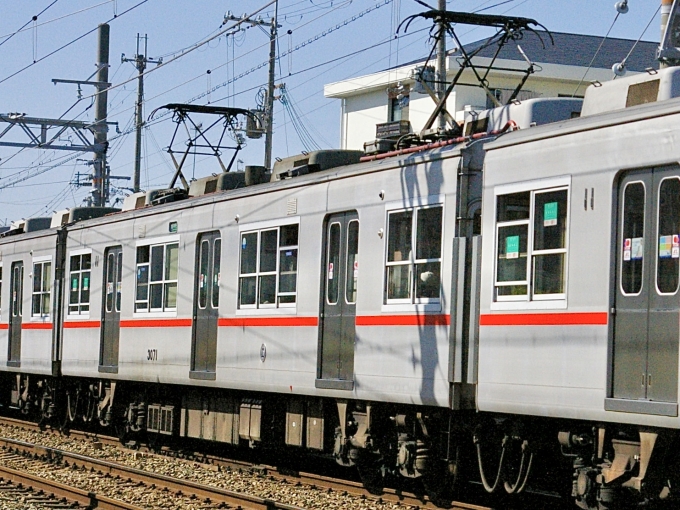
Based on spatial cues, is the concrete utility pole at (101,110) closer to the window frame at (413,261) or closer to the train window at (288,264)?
the train window at (288,264)

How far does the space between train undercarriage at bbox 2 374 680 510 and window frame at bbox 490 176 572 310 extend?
104 centimetres

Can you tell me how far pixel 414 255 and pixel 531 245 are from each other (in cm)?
205

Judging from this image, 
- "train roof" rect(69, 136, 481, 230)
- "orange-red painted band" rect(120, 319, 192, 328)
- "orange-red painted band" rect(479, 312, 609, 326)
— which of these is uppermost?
"train roof" rect(69, 136, 481, 230)

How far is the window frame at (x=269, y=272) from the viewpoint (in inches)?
577

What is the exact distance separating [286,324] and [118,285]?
5.53 metres

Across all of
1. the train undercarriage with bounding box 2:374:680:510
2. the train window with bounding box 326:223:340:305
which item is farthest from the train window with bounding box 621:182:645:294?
the train window with bounding box 326:223:340:305

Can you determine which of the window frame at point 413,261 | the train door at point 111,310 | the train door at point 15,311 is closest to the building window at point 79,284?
the train door at point 111,310

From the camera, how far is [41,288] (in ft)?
74.4

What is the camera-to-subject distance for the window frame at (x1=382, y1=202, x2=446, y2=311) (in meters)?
12.0

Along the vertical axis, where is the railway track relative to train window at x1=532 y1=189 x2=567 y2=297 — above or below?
below

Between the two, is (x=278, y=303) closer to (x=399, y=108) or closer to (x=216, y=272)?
(x=216, y=272)

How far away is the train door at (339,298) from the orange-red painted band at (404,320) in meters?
0.30

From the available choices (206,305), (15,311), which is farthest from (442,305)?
(15,311)

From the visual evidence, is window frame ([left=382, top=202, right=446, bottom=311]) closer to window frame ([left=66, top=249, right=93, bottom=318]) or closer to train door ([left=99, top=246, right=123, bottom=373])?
train door ([left=99, top=246, right=123, bottom=373])
